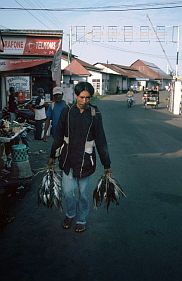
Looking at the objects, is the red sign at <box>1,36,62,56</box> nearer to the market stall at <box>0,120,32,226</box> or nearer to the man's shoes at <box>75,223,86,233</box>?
the market stall at <box>0,120,32,226</box>

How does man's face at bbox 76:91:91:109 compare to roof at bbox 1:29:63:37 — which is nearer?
man's face at bbox 76:91:91:109

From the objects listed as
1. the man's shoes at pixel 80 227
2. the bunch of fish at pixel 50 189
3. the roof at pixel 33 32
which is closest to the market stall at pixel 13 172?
the bunch of fish at pixel 50 189

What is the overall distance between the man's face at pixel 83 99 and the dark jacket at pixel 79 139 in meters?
0.09

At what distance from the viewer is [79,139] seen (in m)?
4.12

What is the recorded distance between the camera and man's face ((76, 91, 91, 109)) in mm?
4008

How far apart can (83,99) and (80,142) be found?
1.80 ft

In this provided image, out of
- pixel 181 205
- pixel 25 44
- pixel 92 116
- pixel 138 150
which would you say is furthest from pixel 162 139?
pixel 25 44

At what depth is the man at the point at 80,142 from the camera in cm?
409

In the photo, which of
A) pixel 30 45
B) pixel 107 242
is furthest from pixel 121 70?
pixel 107 242

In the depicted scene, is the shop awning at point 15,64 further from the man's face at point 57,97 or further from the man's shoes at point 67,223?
the man's shoes at point 67,223

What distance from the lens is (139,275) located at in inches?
130

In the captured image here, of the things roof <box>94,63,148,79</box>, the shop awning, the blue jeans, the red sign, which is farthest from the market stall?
roof <box>94,63,148,79</box>

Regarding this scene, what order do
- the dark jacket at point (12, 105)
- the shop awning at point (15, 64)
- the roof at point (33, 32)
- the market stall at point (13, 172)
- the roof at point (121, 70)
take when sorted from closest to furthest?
1. the market stall at point (13, 172)
2. the dark jacket at point (12, 105)
3. the shop awning at point (15, 64)
4. the roof at point (33, 32)
5. the roof at point (121, 70)

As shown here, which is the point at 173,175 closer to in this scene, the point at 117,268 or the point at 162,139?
the point at 117,268
